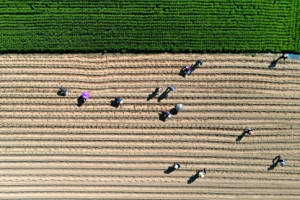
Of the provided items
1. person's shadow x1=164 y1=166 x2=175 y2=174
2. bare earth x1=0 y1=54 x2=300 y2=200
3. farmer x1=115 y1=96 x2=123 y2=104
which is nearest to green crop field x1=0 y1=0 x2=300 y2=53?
bare earth x1=0 y1=54 x2=300 y2=200

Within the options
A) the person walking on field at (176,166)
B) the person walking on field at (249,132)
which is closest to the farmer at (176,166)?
the person walking on field at (176,166)

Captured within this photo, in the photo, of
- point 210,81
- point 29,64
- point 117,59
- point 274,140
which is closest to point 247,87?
point 210,81

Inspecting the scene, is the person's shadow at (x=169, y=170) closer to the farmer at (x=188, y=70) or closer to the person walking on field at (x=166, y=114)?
the person walking on field at (x=166, y=114)

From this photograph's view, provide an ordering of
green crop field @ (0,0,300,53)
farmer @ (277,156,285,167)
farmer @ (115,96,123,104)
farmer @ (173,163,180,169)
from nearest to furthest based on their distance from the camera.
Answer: farmer @ (173,163,180,169), farmer @ (115,96,123,104), farmer @ (277,156,285,167), green crop field @ (0,0,300,53)

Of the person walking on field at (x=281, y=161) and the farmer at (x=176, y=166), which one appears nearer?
the farmer at (x=176, y=166)

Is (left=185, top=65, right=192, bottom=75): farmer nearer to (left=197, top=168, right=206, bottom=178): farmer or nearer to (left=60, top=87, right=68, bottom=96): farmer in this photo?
(left=197, top=168, right=206, bottom=178): farmer

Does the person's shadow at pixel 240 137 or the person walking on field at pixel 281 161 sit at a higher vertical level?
the person's shadow at pixel 240 137
